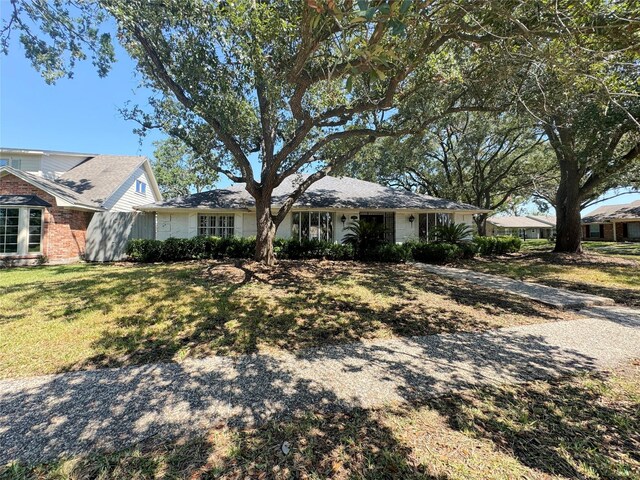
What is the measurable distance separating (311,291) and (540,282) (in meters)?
7.39

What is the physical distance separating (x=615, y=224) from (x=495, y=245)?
30028mm

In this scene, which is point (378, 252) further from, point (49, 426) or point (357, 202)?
point (49, 426)

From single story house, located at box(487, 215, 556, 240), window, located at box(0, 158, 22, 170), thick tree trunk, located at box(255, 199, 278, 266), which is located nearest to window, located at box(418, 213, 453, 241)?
thick tree trunk, located at box(255, 199, 278, 266)

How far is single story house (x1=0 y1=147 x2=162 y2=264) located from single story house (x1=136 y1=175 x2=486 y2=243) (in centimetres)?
237

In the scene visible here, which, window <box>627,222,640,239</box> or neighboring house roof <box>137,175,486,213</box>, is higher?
neighboring house roof <box>137,175,486,213</box>

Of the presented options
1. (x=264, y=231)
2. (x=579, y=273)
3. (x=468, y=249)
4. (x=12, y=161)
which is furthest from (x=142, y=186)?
(x=579, y=273)

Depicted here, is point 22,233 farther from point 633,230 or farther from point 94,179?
point 633,230

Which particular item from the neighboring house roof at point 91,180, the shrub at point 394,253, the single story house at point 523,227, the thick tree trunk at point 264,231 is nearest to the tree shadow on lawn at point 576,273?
the shrub at point 394,253

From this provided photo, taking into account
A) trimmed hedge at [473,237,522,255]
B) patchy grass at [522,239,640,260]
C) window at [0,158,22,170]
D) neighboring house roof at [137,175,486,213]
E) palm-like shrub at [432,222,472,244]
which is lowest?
patchy grass at [522,239,640,260]

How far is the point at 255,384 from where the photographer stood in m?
3.17

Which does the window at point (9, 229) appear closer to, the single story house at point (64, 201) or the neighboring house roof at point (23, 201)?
the single story house at point (64, 201)

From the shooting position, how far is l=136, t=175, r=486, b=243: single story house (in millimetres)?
14039

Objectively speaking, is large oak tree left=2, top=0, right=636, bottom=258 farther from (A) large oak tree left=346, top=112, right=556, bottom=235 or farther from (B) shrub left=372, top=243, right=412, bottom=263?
(A) large oak tree left=346, top=112, right=556, bottom=235

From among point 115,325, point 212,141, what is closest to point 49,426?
point 115,325
